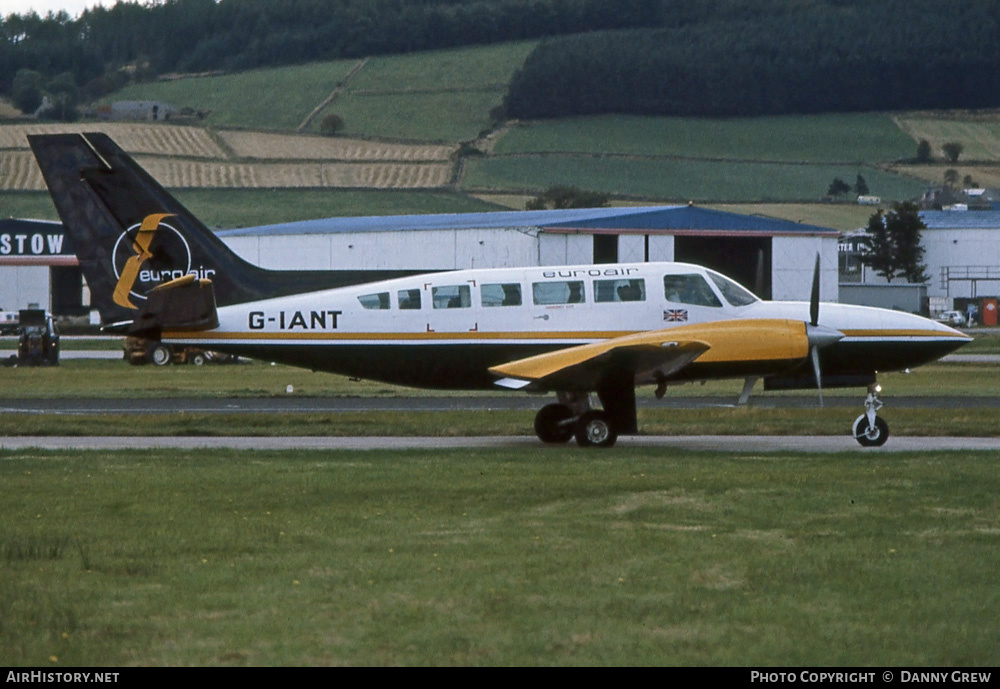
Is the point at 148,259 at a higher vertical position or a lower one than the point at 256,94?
lower

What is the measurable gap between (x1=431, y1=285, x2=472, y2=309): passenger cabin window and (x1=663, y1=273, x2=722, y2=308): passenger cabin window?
11.3 ft

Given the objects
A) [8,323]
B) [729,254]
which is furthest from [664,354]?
[8,323]

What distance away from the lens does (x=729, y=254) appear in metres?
64.4

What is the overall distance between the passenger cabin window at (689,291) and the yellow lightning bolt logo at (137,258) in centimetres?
925

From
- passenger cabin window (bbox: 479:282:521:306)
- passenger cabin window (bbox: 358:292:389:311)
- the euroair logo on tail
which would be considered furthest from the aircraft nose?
the euroair logo on tail

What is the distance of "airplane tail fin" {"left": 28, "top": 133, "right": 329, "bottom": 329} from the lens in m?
23.3

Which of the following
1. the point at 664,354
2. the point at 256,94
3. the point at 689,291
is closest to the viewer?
the point at 664,354

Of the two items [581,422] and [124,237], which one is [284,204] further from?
[581,422]

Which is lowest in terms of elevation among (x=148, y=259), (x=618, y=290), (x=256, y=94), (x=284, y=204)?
(x=618, y=290)

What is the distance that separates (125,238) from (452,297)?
616cm

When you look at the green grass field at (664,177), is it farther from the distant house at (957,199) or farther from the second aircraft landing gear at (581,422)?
the second aircraft landing gear at (581,422)

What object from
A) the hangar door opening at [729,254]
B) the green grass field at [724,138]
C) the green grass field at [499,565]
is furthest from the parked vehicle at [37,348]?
Result: the green grass field at [724,138]

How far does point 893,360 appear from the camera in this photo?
21828 millimetres

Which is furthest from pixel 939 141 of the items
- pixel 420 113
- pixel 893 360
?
pixel 893 360
